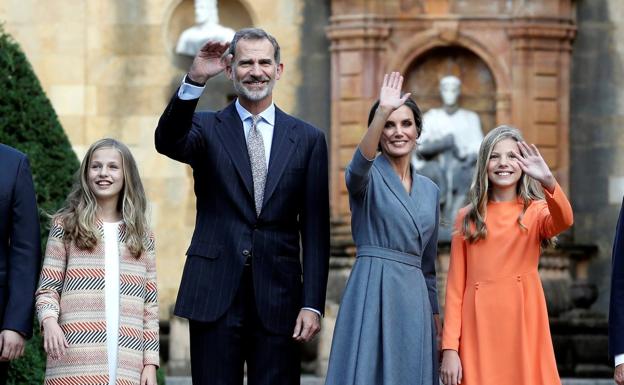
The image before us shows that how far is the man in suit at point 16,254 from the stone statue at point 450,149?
30.5ft

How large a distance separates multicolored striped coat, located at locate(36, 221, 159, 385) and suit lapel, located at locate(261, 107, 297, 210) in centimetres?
67

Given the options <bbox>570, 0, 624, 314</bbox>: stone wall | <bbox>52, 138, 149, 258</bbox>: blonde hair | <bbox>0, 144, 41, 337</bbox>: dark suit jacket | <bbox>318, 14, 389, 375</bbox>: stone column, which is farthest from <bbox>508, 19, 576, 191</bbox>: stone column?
<bbox>0, 144, 41, 337</bbox>: dark suit jacket

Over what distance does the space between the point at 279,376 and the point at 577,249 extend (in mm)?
9795

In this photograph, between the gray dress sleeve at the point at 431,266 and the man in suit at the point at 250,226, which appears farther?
the gray dress sleeve at the point at 431,266

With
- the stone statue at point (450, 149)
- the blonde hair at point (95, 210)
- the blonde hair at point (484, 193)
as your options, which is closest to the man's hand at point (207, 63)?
the blonde hair at point (95, 210)

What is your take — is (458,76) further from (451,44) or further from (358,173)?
(358,173)

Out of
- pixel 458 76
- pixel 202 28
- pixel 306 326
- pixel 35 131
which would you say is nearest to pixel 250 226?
pixel 306 326

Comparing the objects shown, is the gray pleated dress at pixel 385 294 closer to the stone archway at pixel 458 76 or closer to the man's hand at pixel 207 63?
the man's hand at pixel 207 63

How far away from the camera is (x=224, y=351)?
8.23 metres

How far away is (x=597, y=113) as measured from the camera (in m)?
18.3

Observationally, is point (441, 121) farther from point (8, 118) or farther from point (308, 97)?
point (8, 118)

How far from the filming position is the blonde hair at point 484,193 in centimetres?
865

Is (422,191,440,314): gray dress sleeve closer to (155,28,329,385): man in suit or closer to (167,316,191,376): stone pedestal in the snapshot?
(155,28,329,385): man in suit

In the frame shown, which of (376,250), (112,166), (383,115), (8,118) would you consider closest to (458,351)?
(376,250)
